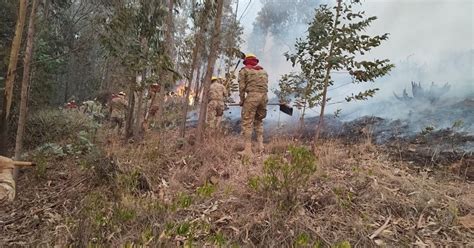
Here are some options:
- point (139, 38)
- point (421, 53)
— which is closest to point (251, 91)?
point (139, 38)

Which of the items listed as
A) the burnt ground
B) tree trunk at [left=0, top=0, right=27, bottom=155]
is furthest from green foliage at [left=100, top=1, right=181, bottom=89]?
the burnt ground

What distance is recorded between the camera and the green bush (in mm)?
7789

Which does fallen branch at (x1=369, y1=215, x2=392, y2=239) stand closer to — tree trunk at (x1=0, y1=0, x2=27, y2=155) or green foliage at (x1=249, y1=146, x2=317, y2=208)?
green foliage at (x1=249, y1=146, x2=317, y2=208)

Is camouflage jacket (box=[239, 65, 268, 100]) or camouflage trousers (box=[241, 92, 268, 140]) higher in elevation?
camouflage jacket (box=[239, 65, 268, 100])

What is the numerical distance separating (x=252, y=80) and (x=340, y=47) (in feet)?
5.38

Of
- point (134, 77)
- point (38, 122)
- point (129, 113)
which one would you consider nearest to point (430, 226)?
point (134, 77)

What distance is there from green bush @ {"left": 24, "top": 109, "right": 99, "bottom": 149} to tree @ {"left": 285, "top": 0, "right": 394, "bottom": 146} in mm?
4760

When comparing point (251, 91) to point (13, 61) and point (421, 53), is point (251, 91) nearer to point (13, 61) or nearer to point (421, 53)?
point (13, 61)

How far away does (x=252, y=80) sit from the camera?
647cm

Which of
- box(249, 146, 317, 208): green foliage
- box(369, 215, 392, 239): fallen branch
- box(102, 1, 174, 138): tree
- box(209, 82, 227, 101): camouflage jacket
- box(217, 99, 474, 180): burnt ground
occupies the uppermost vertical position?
box(102, 1, 174, 138): tree

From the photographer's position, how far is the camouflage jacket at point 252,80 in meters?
6.45

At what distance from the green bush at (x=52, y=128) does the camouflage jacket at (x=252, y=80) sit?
3.39 metres

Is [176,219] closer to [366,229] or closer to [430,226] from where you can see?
[366,229]

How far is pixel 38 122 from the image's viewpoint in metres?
8.18
